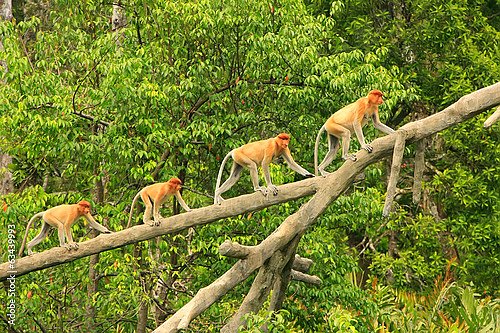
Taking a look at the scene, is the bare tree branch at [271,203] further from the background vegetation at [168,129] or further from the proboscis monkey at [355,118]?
the background vegetation at [168,129]

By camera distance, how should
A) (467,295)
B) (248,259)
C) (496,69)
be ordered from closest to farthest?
(248,259) < (467,295) < (496,69)

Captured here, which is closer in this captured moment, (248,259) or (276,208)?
(248,259)

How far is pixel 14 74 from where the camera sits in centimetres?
879

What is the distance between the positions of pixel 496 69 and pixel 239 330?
7.29 meters

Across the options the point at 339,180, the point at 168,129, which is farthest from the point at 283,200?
the point at 168,129

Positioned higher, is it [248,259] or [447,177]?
[248,259]

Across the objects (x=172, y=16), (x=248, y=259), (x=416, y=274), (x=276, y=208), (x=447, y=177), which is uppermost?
(x=172, y=16)

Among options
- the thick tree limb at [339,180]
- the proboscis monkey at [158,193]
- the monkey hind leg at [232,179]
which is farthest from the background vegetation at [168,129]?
the thick tree limb at [339,180]

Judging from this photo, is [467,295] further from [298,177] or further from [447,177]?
[298,177]

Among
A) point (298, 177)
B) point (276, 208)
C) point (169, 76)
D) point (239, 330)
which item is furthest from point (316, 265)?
point (239, 330)

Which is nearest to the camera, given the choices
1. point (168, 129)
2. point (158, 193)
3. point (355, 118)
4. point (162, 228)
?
point (162, 228)

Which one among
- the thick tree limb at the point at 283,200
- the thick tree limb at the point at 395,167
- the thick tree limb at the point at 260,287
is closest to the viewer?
the thick tree limb at the point at 395,167

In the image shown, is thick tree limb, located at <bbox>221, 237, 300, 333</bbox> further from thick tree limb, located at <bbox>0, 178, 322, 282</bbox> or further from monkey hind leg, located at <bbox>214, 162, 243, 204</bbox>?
monkey hind leg, located at <bbox>214, 162, 243, 204</bbox>

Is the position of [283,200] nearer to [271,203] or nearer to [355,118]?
[271,203]
